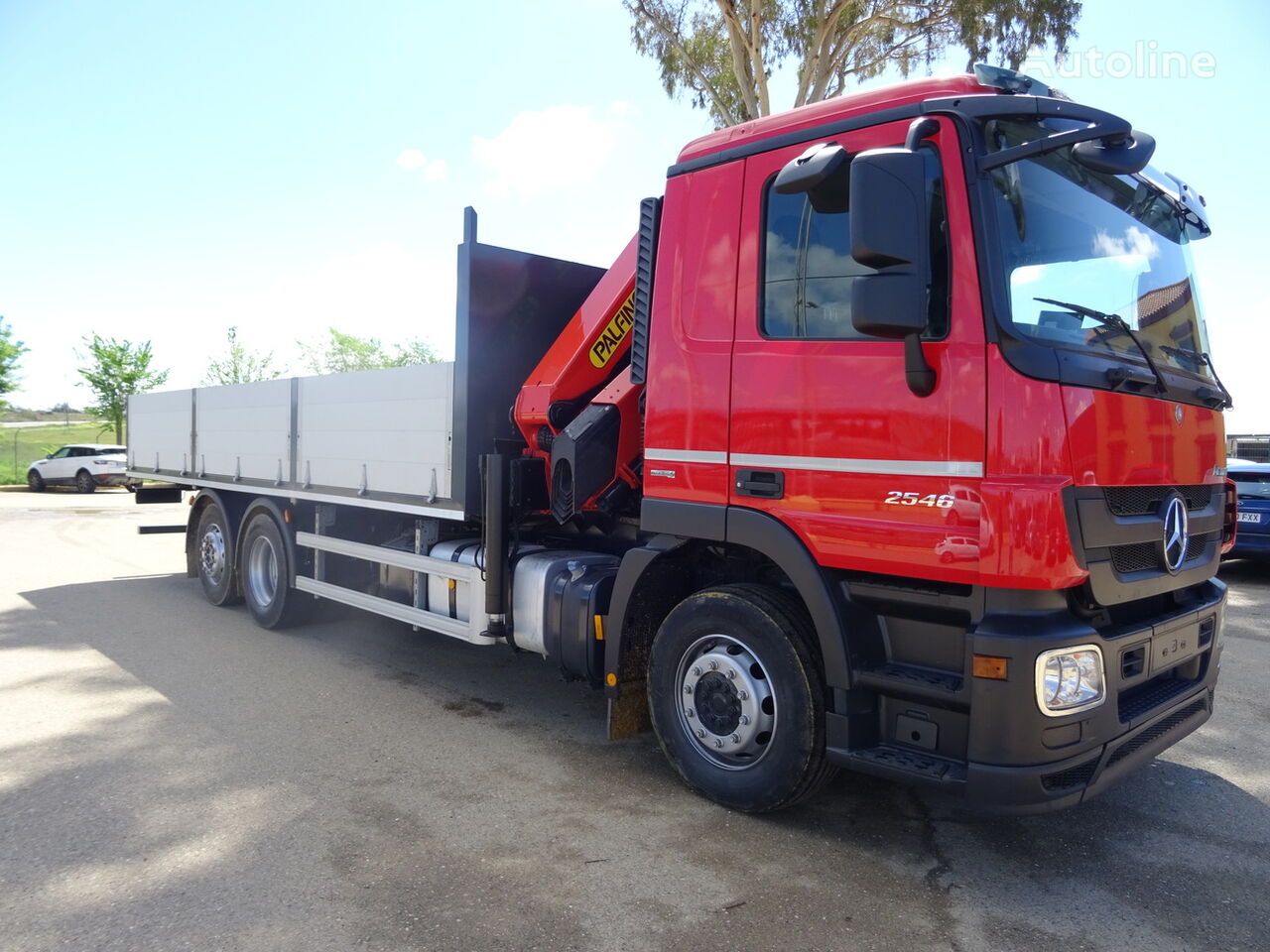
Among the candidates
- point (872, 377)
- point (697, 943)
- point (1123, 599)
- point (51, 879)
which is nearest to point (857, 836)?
point (697, 943)

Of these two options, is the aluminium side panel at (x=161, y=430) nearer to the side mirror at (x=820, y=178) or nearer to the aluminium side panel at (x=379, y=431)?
the aluminium side panel at (x=379, y=431)

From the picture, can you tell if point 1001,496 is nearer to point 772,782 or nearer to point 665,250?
point 772,782

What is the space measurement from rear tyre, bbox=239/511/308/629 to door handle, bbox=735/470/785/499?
4.88 metres

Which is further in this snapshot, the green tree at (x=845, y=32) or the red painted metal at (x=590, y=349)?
the green tree at (x=845, y=32)

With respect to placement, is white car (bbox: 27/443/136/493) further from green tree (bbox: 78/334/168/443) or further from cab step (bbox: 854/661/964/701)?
cab step (bbox: 854/661/964/701)

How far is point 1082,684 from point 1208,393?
1544mm

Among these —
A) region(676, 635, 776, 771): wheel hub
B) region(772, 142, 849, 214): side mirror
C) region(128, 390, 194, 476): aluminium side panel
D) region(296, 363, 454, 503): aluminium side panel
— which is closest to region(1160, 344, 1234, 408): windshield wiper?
region(772, 142, 849, 214): side mirror

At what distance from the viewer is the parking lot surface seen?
294cm

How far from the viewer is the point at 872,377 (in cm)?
328

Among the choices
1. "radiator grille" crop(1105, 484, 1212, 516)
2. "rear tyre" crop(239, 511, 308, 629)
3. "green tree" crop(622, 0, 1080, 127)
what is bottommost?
"rear tyre" crop(239, 511, 308, 629)

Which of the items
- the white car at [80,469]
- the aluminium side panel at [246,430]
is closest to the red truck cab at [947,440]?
the aluminium side panel at [246,430]

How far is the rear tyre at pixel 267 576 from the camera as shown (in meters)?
7.40

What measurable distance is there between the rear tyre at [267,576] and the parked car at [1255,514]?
9994 mm

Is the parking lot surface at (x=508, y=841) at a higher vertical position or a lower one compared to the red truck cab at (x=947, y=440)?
lower
